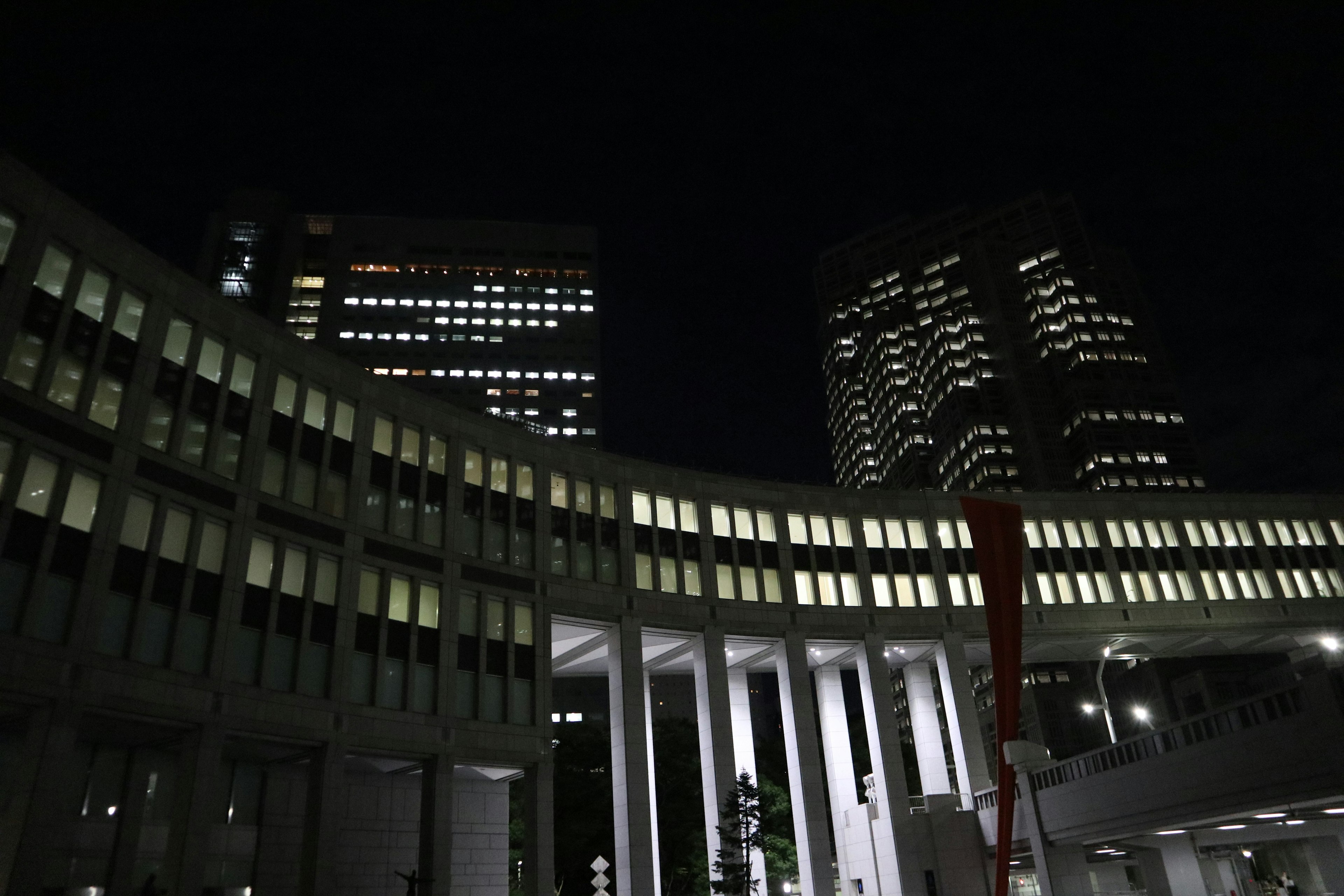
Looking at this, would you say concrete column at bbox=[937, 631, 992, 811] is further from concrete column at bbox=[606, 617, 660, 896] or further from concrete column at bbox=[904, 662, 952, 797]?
concrete column at bbox=[606, 617, 660, 896]

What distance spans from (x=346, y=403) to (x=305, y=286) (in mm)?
127197

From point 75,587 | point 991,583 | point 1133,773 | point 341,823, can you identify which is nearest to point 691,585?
point 991,583

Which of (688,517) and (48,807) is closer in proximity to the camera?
(48,807)

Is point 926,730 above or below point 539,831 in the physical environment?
above

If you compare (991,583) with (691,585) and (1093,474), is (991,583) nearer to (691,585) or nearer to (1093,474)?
(691,585)

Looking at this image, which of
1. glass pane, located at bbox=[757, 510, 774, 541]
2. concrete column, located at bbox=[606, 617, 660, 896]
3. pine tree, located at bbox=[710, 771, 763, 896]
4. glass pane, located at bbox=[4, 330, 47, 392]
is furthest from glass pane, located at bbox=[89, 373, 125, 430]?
glass pane, located at bbox=[757, 510, 774, 541]

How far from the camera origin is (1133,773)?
3033cm

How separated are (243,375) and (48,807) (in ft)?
58.8

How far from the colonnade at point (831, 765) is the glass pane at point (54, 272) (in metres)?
29.3

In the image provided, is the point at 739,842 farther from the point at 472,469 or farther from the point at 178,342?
the point at 178,342

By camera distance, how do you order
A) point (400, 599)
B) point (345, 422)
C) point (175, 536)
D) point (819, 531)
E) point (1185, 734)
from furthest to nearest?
1. point (819, 531)
2. point (345, 422)
3. point (400, 599)
4. point (175, 536)
5. point (1185, 734)

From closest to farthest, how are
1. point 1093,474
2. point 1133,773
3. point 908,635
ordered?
point 1133,773, point 908,635, point 1093,474

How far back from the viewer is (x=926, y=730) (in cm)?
5812

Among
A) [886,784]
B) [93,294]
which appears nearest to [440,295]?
[93,294]
